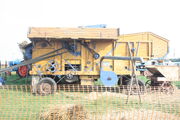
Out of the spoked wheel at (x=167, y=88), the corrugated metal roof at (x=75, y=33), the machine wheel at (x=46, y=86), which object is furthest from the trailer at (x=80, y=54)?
the spoked wheel at (x=167, y=88)

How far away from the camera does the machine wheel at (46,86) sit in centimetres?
941

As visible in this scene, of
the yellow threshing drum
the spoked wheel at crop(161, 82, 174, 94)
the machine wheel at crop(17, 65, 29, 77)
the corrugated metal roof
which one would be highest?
the corrugated metal roof

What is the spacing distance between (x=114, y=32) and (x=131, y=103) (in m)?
3.91

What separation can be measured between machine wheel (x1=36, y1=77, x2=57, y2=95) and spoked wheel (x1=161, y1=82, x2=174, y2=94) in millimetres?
5688

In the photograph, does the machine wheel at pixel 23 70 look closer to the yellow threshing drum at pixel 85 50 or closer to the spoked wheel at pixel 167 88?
the yellow threshing drum at pixel 85 50

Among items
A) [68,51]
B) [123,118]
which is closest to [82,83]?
[68,51]

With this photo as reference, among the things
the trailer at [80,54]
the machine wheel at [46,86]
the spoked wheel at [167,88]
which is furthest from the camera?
the spoked wheel at [167,88]

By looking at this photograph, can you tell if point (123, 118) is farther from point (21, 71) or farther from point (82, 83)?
point (21, 71)

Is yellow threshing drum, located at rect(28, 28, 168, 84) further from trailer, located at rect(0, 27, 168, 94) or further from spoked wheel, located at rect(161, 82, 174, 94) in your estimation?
spoked wheel, located at rect(161, 82, 174, 94)

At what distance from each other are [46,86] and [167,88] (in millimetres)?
6311

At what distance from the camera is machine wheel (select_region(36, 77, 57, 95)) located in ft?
30.9

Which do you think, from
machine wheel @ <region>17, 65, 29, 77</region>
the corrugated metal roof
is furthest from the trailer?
machine wheel @ <region>17, 65, 29, 77</region>

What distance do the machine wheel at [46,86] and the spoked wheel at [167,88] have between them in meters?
5.69

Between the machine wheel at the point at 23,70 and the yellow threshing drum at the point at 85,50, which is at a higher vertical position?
the yellow threshing drum at the point at 85,50
